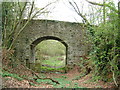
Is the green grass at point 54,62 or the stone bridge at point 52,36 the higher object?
the stone bridge at point 52,36

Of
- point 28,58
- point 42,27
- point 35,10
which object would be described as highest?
point 35,10

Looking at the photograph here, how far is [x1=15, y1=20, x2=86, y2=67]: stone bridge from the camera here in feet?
32.0

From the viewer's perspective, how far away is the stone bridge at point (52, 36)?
974cm

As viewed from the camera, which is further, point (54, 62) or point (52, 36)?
point (54, 62)

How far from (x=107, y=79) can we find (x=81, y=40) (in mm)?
5710

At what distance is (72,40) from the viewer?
10.3m

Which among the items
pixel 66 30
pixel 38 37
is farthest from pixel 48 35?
pixel 66 30

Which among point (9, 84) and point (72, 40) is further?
point (72, 40)

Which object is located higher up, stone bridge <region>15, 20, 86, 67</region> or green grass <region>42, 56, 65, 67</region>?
stone bridge <region>15, 20, 86, 67</region>

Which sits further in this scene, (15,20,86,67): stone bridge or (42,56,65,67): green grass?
(42,56,65,67): green grass

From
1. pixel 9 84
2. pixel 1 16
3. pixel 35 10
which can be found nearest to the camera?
pixel 9 84

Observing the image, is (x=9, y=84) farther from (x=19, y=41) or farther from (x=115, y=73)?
(x=19, y=41)

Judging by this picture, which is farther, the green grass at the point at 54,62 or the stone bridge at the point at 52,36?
the green grass at the point at 54,62

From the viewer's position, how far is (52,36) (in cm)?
1005
